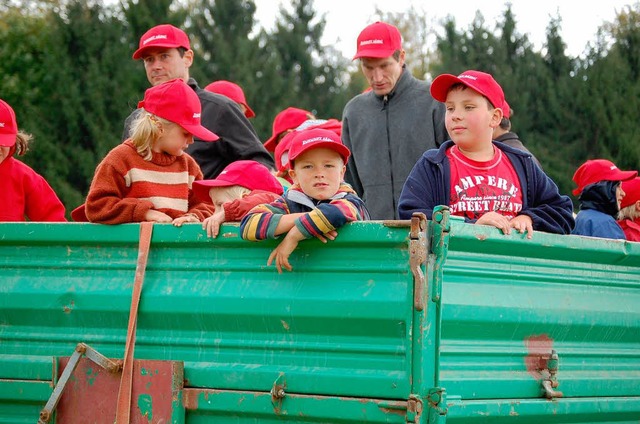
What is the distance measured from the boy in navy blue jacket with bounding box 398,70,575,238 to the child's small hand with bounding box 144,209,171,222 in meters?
1.02

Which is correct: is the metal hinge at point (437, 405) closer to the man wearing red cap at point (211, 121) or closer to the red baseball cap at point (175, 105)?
the red baseball cap at point (175, 105)

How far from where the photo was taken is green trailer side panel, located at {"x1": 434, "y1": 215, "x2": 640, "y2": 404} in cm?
363

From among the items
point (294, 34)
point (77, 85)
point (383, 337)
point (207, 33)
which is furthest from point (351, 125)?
point (294, 34)

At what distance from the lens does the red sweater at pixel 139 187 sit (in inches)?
171

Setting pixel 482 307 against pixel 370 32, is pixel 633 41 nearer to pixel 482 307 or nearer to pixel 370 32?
pixel 370 32

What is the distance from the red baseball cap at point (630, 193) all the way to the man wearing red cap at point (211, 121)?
7.58 ft

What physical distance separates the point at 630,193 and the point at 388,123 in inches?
70.8

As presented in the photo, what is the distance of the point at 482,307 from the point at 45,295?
171 centimetres

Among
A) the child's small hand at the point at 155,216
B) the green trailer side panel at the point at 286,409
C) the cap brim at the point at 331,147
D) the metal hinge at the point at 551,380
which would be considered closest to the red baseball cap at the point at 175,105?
the child's small hand at the point at 155,216

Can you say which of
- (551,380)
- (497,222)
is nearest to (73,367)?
(497,222)

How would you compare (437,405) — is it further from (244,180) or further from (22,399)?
(244,180)

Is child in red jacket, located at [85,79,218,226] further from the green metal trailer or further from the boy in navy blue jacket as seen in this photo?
the boy in navy blue jacket

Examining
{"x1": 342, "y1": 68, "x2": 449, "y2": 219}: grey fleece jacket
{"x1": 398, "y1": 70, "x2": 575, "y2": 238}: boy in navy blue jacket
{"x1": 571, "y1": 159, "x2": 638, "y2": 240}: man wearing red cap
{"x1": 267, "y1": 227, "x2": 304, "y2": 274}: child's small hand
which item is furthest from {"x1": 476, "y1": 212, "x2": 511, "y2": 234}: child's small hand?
{"x1": 571, "y1": 159, "x2": 638, "y2": 240}: man wearing red cap

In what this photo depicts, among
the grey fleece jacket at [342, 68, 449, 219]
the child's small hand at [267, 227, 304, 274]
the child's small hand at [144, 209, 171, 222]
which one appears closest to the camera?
the child's small hand at [267, 227, 304, 274]
